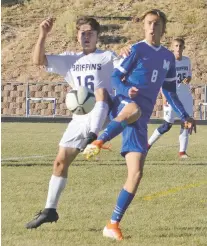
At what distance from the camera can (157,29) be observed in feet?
27.8

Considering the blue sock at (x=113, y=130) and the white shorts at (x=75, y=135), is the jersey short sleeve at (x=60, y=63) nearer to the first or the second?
the white shorts at (x=75, y=135)

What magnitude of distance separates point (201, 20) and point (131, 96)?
4714cm

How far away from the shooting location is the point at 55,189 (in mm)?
8625

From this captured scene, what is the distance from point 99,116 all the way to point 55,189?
809 mm

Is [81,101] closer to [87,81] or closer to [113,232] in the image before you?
[87,81]

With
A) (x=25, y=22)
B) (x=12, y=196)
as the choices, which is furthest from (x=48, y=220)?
(x=25, y=22)

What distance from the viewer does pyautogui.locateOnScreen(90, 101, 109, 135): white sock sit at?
8742mm

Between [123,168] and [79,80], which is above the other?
[79,80]

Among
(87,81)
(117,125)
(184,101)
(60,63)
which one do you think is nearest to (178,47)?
(184,101)

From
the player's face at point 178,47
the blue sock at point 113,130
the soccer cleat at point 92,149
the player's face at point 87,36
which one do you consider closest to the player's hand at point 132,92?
the blue sock at point 113,130

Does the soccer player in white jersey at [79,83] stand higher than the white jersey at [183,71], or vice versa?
the soccer player in white jersey at [79,83]

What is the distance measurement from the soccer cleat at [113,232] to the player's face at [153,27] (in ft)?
5.69

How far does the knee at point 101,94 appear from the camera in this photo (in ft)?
29.8

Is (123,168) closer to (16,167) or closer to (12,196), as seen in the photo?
(16,167)
